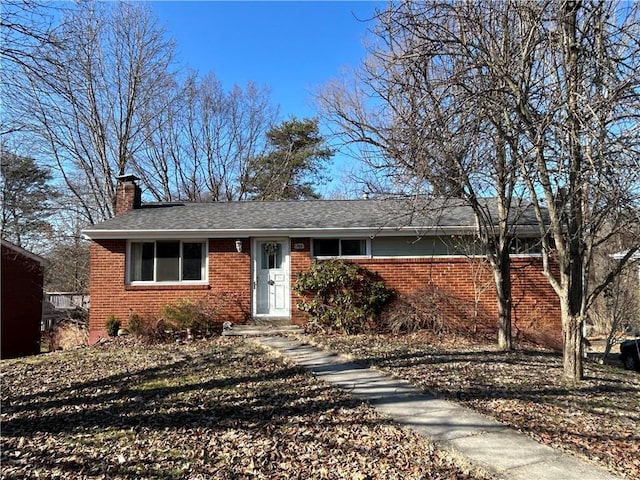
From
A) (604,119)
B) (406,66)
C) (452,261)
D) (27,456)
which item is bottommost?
(27,456)

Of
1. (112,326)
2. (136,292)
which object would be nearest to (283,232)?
(136,292)

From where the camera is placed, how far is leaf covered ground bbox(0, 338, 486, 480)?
3.99 meters

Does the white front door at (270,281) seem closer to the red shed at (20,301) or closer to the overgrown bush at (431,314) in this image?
the overgrown bush at (431,314)

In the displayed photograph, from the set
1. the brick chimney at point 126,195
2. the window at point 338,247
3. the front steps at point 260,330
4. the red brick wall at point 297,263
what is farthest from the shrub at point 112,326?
the window at point 338,247

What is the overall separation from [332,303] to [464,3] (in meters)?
7.40

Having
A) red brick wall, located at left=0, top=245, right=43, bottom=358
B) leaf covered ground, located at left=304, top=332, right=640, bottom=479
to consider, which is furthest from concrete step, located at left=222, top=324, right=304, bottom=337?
red brick wall, located at left=0, top=245, right=43, bottom=358

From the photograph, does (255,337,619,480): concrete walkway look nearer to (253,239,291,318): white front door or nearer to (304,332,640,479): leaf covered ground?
(304,332,640,479): leaf covered ground

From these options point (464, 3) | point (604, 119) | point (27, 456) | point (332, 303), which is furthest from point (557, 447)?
point (332, 303)

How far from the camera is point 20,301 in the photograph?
18016mm

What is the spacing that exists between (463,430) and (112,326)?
1011cm

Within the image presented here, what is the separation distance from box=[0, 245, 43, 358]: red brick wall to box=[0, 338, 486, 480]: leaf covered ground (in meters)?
11.0

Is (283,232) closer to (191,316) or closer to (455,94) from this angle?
(191,316)

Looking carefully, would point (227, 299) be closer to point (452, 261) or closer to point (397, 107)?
point (452, 261)

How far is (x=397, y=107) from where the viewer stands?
8594 millimetres
